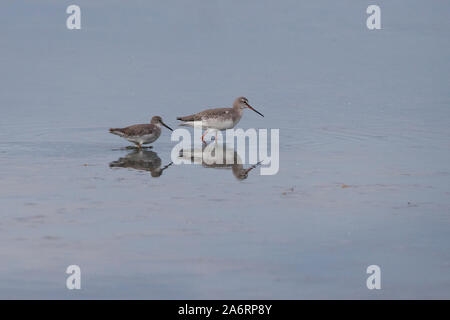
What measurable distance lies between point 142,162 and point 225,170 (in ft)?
5.51

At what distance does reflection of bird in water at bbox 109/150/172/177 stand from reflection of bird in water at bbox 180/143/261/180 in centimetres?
66

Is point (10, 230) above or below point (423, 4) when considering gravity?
below

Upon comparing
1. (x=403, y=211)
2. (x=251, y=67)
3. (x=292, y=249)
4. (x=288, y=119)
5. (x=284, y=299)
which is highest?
(x=251, y=67)

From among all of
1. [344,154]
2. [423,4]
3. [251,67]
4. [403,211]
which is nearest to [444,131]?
[344,154]

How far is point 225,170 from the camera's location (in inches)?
608

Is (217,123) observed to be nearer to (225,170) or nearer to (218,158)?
(218,158)

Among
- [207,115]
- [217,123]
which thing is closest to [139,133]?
Result: [207,115]

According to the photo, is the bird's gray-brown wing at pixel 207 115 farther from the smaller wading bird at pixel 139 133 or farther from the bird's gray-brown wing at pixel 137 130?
the bird's gray-brown wing at pixel 137 130

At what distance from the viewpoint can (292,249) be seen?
1081 centimetres

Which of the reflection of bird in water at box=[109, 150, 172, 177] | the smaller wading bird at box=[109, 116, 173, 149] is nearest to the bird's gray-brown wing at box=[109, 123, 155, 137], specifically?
the smaller wading bird at box=[109, 116, 173, 149]

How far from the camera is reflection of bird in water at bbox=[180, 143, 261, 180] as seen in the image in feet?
50.8

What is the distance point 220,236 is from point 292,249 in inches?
40.8

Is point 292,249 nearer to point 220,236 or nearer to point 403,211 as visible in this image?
point 220,236

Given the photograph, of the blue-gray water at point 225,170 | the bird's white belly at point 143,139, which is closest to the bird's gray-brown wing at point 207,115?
the blue-gray water at point 225,170
